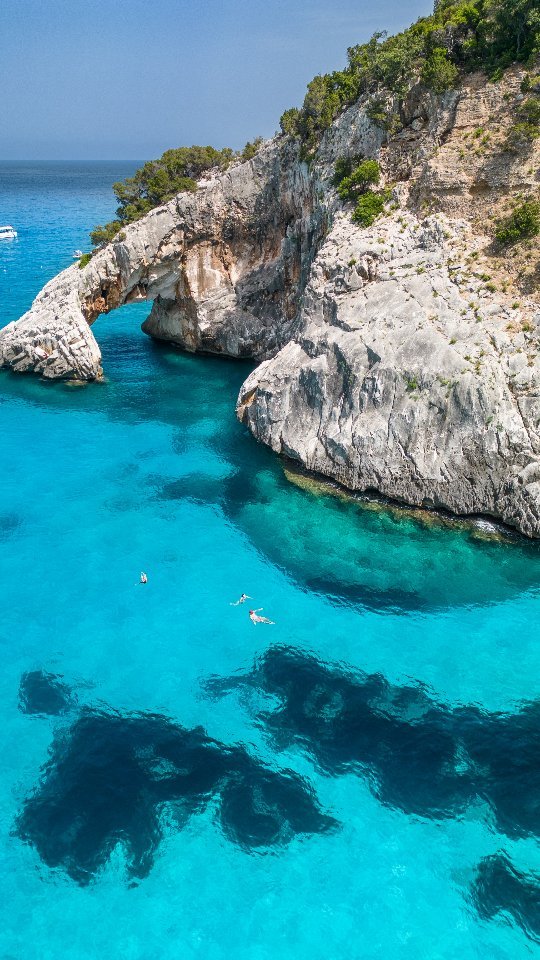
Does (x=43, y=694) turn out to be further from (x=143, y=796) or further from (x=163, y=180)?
(x=163, y=180)

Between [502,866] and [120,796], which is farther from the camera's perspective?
[120,796]

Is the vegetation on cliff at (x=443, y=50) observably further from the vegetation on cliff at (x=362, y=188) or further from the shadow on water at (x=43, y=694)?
the shadow on water at (x=43, y=694)

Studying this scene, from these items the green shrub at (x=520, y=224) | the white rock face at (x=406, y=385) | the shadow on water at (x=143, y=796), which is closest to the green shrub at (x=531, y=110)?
the green shrub at (x=520, y=224)

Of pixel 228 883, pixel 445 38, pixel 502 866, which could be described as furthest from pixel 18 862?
pixel 445 38

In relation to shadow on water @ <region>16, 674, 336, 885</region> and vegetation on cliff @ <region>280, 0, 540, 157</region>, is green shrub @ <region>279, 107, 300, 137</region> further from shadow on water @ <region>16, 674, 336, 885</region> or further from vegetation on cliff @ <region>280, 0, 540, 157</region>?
shadow on water @ <region>16, 674, 336, 885</region>

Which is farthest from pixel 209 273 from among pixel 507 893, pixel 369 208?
pixel 507 893

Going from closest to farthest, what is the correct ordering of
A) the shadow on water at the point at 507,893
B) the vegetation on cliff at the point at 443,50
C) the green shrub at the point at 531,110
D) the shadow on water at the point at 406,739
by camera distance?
the shadow on water at the point at 507,893
the shadow on water at the point at 406,739
the green shrub at the point at 531,110
the vegetation on cliff at the point at 443,50

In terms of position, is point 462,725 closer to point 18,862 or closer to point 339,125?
point 18,862

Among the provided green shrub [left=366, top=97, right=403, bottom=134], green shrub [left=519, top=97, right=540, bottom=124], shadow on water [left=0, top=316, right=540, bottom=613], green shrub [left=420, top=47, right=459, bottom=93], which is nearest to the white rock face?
shadow on water [left=0, top=316, right=540, bottom=613]
